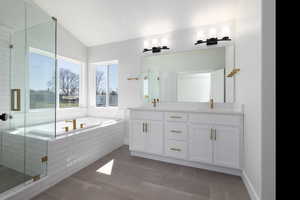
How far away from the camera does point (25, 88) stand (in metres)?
1.79

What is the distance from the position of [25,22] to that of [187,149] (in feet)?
9.96

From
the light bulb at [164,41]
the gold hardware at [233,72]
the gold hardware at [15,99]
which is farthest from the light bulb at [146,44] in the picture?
the gold hardware at [15,99]

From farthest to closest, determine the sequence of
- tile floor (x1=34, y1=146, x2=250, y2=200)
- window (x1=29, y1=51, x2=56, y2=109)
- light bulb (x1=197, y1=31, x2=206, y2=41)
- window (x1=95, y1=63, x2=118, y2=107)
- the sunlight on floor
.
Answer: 1. window (x1=95, y1=63, x2=118, y2=107)
2. light bulb (x1=197, y1=31, x2=206, y2=41)
3. the sunlight on floor
4. window (x1=29, y1=51, x2=56, y2=109)
5. tile floor (x1=34, y1=146, x2=250, y2=200)

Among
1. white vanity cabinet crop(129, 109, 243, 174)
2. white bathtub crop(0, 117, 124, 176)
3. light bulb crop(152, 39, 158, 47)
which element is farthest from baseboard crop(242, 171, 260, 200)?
light bulb crop(152, 39, 158, 47)

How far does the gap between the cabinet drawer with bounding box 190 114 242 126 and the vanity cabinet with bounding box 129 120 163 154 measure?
59 cm

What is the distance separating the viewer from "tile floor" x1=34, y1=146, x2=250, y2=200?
148 cm

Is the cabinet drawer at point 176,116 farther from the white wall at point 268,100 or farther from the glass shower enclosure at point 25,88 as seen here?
the glass shower enclosure at point 25,88

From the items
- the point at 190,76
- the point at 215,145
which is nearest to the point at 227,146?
the point at 215,145

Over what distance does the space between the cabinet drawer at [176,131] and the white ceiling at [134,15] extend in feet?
6.28

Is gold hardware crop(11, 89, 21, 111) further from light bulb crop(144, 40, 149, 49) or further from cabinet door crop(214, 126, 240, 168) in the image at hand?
cabinet door crop(214, 126, 240, 168)

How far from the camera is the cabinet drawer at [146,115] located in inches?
91.9

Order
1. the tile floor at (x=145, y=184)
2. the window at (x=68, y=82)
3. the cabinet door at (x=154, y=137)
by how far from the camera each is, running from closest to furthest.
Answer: the tile floor at (x=145, y=184), the cabinet door at (x=154, y=137), the window at (x=68, y=82)
